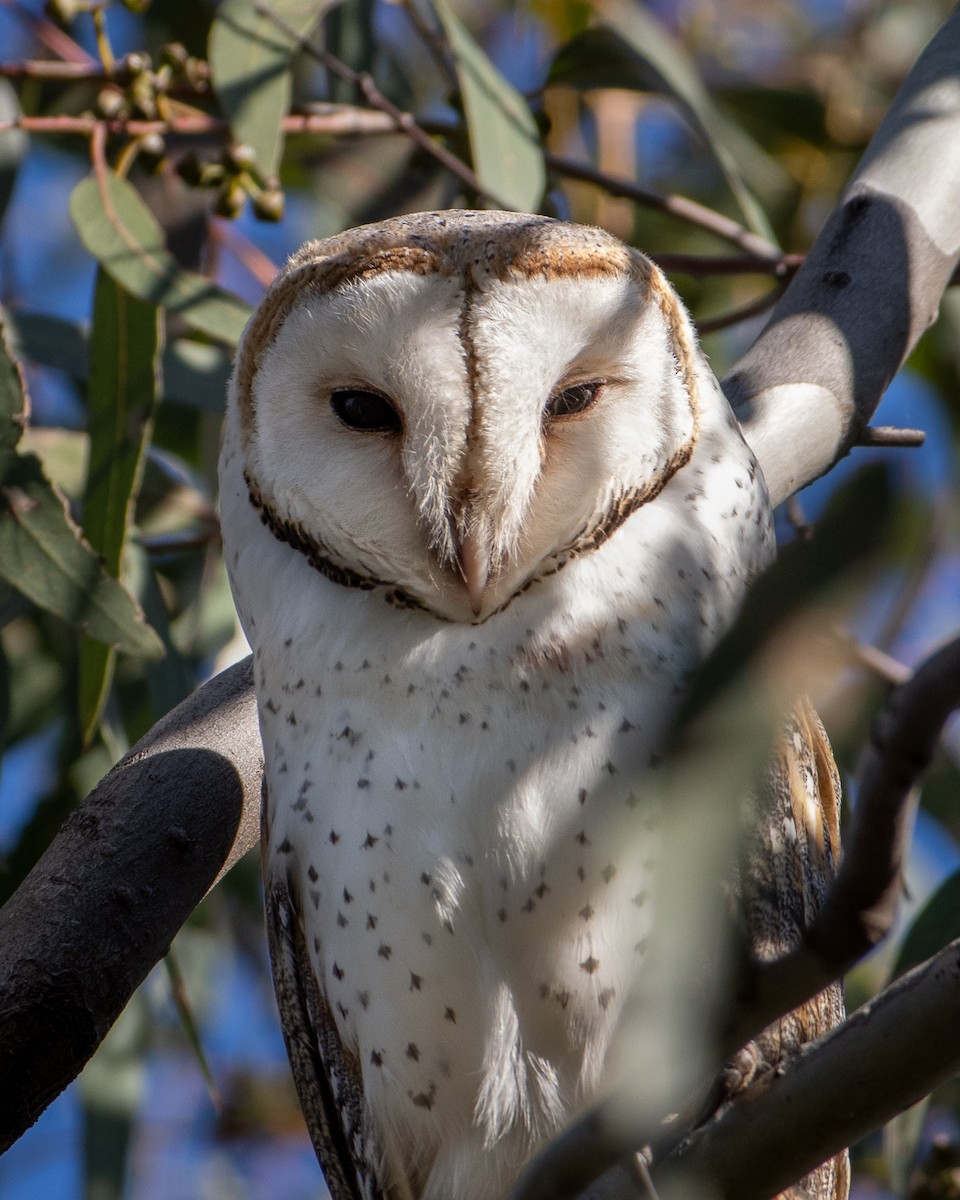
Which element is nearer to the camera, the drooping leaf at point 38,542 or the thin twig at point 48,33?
the drooping leaf at point 38,542

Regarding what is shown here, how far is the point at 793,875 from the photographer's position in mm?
1987

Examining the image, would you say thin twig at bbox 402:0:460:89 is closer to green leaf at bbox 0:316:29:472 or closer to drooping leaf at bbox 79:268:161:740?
drooping leaf at bbox 79:268:161:740

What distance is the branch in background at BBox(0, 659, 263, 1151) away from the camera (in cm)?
168

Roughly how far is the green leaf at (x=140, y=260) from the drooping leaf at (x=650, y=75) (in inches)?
39.4

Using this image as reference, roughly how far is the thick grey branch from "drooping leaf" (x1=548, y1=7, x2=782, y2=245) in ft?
1.23

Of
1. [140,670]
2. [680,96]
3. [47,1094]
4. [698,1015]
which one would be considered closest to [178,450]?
[140,670]

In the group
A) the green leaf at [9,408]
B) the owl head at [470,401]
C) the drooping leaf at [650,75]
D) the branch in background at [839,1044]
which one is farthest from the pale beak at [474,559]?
the drooping leaf at [650,75]

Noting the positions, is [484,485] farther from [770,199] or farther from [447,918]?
[770,199]

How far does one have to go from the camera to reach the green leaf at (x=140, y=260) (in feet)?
8.57

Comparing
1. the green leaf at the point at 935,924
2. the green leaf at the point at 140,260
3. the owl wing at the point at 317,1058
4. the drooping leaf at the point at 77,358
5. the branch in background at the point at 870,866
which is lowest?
the owl wing at the point at 317,1058

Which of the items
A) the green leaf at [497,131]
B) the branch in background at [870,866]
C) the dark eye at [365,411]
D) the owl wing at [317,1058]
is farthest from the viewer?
the green leaf at [497,131]

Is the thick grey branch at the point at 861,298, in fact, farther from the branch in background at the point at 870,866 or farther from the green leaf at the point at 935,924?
the branch in background at the point at 870,866

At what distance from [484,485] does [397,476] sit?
14 centimetres

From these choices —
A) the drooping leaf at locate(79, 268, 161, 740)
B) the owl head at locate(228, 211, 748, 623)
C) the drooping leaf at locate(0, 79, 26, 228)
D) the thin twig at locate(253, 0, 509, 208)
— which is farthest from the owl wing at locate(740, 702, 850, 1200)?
the drooping leaf at locate(0, 79, 26, 228)
